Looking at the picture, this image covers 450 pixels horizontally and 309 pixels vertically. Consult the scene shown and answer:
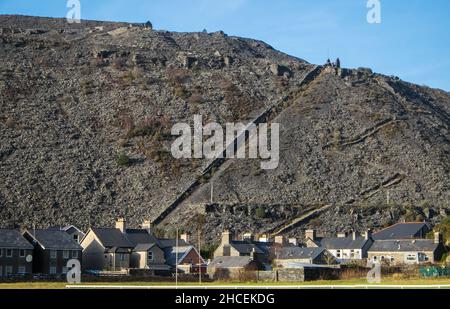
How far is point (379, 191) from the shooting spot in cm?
11256

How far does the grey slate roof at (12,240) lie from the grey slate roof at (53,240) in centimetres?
113

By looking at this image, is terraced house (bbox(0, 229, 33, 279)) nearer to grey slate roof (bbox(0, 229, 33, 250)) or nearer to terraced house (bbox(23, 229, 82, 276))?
grey slate roof (bbox(0, 229, 33, 250))

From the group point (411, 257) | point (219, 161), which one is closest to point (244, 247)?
point (411, 257)

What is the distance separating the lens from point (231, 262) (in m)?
74.4

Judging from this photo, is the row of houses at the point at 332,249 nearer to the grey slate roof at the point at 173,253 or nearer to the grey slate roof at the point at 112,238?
the grey slate roof at the point at 173,253

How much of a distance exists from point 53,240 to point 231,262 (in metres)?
A: 13.9

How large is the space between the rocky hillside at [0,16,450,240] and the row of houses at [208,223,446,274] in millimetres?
8460

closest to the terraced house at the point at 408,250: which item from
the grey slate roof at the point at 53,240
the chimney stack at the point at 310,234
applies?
the chimney stack at the point at 310,234

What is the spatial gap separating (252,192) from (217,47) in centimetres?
7825

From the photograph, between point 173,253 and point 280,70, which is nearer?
point 173,253

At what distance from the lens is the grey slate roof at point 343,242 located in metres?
88.7

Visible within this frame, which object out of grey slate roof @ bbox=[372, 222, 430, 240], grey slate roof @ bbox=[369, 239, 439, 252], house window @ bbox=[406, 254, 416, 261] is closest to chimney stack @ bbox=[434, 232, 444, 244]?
grey slate roof @ bbox=[369, 239, 439, 252]

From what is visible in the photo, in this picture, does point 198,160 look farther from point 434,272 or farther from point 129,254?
point 434,272
